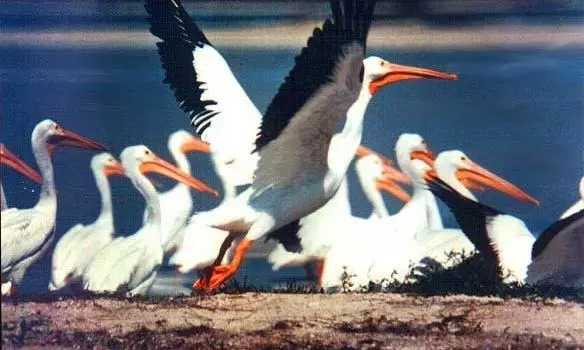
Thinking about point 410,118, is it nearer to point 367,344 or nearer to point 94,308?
point 367,344

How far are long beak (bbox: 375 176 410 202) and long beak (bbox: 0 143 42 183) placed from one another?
1.45m

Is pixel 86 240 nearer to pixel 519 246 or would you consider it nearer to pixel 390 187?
pixel 390 187

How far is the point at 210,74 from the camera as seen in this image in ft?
17.1


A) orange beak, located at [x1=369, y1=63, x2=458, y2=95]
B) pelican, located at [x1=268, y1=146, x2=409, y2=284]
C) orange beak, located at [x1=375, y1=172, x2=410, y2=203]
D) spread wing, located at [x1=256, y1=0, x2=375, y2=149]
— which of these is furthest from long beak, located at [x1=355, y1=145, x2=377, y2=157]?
spread wing, located at [x1=256, y1=0, x2=375, y2=149]

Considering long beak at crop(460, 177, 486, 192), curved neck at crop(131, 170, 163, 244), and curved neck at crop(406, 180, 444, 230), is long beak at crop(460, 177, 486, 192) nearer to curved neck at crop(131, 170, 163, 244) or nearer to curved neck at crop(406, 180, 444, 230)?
curved neck at crop(406, 180, 444, 230)

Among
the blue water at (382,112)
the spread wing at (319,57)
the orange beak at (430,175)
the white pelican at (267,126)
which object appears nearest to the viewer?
the spread wing at (319,57)

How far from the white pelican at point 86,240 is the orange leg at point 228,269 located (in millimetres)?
463

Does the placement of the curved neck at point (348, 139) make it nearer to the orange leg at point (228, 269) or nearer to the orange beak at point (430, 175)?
the orange beak at point (430, 175)

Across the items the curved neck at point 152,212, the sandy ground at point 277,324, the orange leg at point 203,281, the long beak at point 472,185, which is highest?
the long beak at point 472,185

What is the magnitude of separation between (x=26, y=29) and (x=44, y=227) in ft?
2.78

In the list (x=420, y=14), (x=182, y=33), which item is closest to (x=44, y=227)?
(x=182, y=33)

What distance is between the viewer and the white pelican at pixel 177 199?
5164 millimetres

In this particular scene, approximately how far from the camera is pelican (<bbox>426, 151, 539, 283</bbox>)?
17.0 feet

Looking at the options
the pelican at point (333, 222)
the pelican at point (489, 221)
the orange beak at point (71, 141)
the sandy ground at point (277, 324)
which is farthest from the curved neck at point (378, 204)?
the orange beak at point (71, 141)
